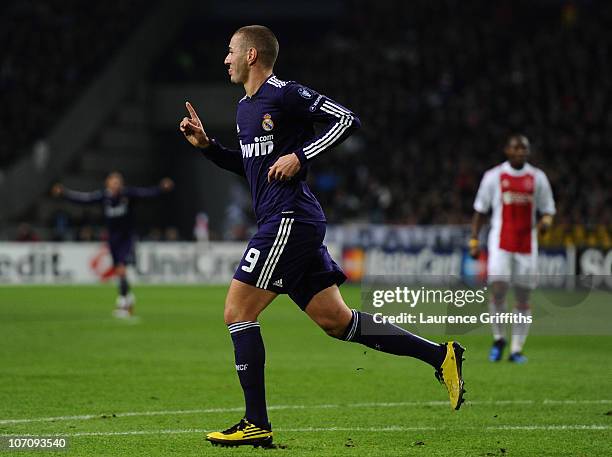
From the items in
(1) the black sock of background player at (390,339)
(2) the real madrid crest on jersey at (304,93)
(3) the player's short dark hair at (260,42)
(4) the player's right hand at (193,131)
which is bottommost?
(1) the black sock of background player at (390,339)

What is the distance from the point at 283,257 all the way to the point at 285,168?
1.77ft

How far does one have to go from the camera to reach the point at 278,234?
700cm

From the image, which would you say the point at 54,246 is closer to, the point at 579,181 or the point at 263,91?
the point at 579,181

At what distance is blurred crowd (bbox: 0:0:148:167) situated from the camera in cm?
3744

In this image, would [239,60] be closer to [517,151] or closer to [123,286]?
[517,151]

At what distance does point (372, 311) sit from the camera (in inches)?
308

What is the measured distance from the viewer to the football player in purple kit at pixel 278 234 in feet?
22.8

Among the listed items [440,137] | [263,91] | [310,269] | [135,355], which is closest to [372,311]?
[310,269]

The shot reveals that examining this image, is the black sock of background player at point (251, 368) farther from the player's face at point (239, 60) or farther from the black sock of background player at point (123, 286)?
the black sock of background player at point (123, 286)

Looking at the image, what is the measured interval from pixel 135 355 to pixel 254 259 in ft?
22.4

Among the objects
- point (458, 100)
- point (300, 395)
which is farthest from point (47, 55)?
point (300, 395)

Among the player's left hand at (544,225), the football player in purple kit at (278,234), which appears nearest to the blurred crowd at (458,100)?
the player's left hand at (544,225)

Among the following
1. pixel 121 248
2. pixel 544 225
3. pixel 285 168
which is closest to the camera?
pixel 285 168

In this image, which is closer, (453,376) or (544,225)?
(453,376)
